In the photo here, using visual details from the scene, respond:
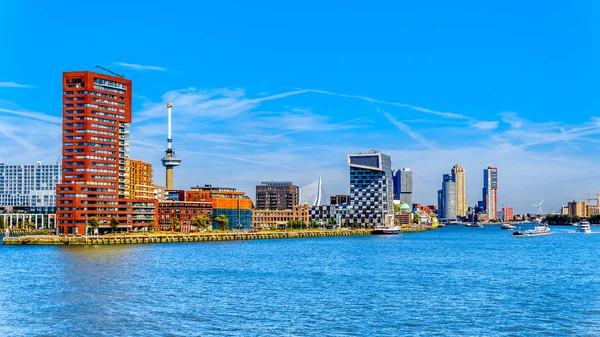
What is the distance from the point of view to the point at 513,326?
46.7 meters

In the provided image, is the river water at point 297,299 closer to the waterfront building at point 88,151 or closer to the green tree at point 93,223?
the green tree at point 93,223

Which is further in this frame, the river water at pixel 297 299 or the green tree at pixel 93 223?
the green tree at pixel 93 223

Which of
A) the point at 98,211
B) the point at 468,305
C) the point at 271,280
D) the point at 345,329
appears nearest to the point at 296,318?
the point at 345,329

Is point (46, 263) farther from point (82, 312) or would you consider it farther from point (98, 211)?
point (98, 211)

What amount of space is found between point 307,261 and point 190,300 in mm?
44347

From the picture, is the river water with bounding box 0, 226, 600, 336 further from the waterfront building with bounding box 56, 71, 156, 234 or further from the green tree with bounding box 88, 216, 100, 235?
the waterfront building with bounding box 56, 71, 156, 234

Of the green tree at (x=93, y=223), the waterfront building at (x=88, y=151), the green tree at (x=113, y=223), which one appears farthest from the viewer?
the green tree at (x=113, y=223)

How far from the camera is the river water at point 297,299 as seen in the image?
151 ft

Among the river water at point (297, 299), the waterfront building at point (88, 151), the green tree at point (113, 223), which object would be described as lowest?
the river water at point (297, 299)

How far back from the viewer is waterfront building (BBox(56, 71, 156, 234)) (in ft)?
530

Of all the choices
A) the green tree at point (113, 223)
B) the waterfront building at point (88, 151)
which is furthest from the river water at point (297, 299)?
the green tree at point (113, 223)

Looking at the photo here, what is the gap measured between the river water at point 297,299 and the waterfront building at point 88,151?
68.7 meters

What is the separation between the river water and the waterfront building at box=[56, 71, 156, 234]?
6867cm

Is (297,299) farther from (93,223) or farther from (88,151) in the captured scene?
(88,151)
